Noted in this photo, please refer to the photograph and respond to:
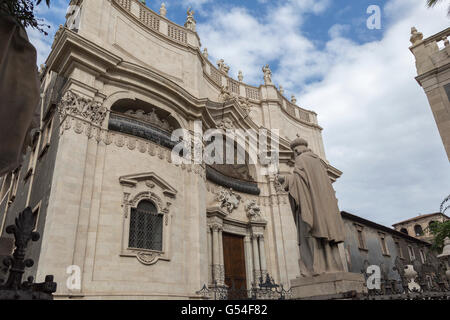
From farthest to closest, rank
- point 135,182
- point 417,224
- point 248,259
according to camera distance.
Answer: point 417,224 → point 248,259 → point 135,182

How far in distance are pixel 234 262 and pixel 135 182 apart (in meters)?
7.62

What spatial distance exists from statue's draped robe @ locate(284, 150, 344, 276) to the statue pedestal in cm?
20

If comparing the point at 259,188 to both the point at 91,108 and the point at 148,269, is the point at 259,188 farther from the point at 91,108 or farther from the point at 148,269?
the point at 91,108

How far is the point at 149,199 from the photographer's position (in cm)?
1258

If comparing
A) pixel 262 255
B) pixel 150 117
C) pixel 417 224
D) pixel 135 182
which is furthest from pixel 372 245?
pixel 417 224

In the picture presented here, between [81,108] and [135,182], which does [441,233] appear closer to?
[135,182]

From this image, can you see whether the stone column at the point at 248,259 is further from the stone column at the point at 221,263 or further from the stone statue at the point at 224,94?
the stone statue at the point at 224,94

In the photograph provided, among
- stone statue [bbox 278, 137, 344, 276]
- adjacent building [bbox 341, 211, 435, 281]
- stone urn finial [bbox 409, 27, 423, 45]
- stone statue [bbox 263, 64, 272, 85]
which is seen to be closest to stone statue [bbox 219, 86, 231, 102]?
stone statue [bbox 263, 64, 272, 85]

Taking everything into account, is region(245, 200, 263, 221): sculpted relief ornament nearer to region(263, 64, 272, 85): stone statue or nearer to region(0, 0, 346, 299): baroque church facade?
region(0, 0, 346, 299): baroque church facade

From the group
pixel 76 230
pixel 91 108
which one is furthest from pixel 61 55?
pixel 76 230

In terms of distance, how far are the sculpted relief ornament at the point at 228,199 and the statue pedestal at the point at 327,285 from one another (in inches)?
476

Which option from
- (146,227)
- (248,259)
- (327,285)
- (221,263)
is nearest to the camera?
(327,285)

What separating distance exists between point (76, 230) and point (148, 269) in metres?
2.88

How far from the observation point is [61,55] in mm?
12344
